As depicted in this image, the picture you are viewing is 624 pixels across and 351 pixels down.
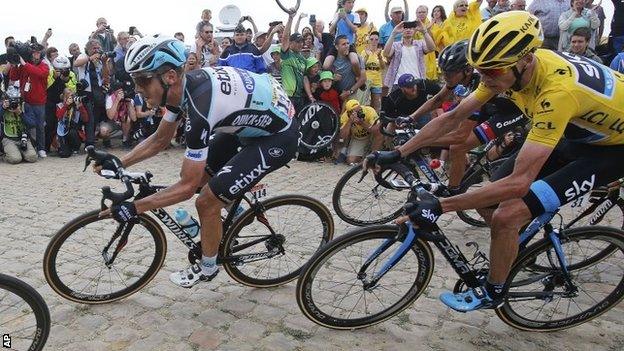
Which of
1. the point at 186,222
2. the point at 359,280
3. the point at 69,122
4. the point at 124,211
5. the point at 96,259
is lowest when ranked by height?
the point at 69,122

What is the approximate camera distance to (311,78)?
9609mm

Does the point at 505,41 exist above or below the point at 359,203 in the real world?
above

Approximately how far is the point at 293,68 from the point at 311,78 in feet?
1.32

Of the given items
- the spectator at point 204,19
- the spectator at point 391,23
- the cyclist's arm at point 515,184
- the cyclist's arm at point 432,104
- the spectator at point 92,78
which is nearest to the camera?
the cyclist's arm at point 515,184

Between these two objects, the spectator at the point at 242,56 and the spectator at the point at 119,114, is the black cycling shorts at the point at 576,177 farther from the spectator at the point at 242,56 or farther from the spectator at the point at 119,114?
the spectator at the point at 119,114

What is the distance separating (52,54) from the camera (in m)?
11.0

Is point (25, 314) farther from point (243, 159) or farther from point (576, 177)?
point (576, 177)

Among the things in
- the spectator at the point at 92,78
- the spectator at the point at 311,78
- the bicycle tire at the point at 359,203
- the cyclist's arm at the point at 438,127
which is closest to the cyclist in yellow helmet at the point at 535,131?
the cyclist's arm at the point at 438,127

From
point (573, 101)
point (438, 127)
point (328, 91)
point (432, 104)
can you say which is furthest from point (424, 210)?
point (328, 91)

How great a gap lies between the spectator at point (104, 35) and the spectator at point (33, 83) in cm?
215

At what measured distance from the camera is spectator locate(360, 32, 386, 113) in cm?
995

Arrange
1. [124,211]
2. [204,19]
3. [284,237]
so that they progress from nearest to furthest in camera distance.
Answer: [124,211]
[284,237]
[204,19]

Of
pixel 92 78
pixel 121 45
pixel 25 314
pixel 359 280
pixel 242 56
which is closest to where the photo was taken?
pixel 25 314

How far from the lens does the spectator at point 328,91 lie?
9.37 meters
